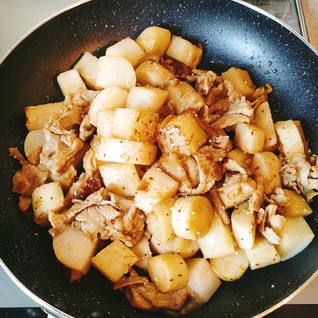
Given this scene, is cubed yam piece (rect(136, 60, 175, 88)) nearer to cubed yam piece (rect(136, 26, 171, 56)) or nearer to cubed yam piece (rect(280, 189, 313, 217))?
cubed yam piece (rect(136, 26, 171, 56))

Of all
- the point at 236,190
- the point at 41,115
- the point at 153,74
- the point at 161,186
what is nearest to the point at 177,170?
the point at 161,186

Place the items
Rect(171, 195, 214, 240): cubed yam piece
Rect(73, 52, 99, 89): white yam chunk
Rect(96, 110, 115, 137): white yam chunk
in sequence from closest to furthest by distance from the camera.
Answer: Rect(171, 195, 214, 240): cubed yam piece
Rect(96, 110, 115, 137): white yam chunk
Rect(73, 52, 99, 89): white yam chunk

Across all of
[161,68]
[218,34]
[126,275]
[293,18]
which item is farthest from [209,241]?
[293,18]

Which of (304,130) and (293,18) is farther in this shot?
(293,18)

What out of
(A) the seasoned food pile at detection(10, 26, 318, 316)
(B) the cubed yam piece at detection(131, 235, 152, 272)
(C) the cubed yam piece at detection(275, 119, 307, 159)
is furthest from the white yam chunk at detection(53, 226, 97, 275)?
(C) the cubed yam piece at detection(275, 119, 307, 159)

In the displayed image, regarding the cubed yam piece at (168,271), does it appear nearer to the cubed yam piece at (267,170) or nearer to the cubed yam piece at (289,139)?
the cubed yam piece at (267,170)

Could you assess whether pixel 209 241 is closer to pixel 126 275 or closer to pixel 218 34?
pixel 126 275

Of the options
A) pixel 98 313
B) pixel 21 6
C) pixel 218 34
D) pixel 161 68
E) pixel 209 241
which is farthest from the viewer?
pixel 21 6
